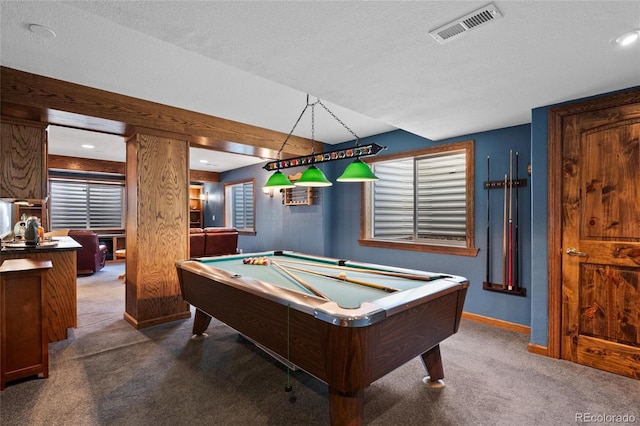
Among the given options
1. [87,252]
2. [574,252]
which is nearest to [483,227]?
[574,252]

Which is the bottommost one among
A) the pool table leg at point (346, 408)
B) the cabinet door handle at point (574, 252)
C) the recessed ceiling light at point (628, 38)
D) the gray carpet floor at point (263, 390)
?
the gray carpet floor at point (263, 390)

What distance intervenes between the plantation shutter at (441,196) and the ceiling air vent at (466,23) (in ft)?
8.77

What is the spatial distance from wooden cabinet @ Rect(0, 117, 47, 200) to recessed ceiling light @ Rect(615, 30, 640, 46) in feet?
15.3

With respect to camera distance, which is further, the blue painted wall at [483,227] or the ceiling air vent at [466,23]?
the blue painted wall at [483,227]

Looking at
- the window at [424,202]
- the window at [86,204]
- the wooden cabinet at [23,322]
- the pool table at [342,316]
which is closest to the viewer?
the pool table at [342,316]

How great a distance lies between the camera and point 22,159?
122 inches

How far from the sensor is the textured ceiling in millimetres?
1502

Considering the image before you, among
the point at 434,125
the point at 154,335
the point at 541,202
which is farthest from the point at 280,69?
the point at 154,335

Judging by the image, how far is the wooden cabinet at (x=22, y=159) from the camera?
300 cm

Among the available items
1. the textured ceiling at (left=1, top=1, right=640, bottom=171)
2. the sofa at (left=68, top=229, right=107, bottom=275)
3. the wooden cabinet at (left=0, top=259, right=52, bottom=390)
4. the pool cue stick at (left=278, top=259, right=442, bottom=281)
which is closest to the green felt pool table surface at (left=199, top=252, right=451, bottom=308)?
the pool cue stick at (left=278, top=259, right=442, bottom=281)

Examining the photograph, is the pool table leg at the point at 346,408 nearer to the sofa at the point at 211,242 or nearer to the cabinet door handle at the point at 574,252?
the cabinet door handle at the point at 574,252

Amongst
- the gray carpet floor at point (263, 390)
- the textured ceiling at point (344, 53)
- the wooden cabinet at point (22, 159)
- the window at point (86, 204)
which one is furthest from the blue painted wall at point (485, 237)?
the window at point (86, 204)

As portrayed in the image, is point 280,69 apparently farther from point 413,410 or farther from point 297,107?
point 413,410

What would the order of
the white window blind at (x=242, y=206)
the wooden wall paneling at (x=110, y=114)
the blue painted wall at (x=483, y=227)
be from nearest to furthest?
the wooden wall paneling at (x=110, y=114), the blue painted wall at (x=483, y=227), the white window blind at (x=242, y=206)
